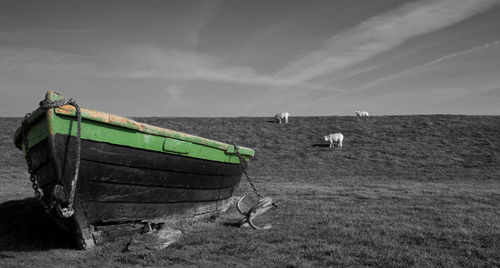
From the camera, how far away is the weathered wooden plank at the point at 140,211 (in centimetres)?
570

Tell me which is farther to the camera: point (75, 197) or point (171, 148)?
point (171, 148)

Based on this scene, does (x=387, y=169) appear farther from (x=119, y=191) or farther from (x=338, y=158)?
(x=119, y=191)

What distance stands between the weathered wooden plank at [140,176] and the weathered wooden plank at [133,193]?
0.29 ft

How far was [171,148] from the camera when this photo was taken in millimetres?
6395

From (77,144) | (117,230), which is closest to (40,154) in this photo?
(77,144)

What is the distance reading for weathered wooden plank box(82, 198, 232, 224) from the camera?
5699 millimetres

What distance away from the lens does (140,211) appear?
6.29 m

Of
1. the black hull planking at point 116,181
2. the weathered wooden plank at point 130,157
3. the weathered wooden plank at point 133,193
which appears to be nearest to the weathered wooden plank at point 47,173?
the black hull planking at point 116,181

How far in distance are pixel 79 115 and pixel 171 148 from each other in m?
1.74

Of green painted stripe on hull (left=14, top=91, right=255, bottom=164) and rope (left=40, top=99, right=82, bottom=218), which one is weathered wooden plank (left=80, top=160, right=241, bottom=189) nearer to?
rope (left=40, top=99, right=82, bottom=218)

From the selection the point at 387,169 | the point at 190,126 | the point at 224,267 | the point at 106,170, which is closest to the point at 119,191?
the point at 106,170

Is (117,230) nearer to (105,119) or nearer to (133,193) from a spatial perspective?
(133,193)

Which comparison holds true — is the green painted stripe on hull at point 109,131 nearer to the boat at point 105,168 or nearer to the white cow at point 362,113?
the boat at point 105,168

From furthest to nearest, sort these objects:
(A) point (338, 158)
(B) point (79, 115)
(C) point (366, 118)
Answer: (C) point (366, 118), (A) point (338, 158), (B) point (79, 115)
